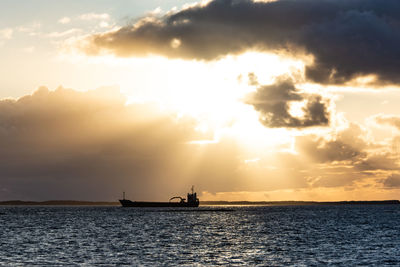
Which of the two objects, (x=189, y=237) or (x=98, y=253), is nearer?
(x=98, y=253)

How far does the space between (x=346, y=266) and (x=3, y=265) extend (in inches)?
1664

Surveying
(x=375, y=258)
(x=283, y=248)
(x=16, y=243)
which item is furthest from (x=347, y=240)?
(x=16, y=243)

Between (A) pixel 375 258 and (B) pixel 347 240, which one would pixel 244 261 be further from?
(B) pixel 347 240

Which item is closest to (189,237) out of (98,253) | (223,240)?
(223,240)

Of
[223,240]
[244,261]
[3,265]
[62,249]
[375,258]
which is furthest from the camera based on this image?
[223,240]

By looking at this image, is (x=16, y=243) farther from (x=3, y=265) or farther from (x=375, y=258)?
(x=375, y=258)

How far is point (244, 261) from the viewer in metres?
71.2

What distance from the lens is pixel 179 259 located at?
72.6 m

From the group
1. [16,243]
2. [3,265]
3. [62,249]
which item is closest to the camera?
[3,265]

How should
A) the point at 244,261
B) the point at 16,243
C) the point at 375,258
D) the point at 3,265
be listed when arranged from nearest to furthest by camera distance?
the point at 3,265
the point at 244,261
the point at 375,258
the point at 16,243

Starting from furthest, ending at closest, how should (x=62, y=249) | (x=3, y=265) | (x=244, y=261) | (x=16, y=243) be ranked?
(x=16, y=243) < (x=62, y=249) < (x=244, y=261) < (x=3, y=265)

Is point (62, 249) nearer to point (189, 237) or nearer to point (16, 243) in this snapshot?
point (16, 243)

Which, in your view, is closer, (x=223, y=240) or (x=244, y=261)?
(x=244, y=261)

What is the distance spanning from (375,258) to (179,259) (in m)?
28.2
